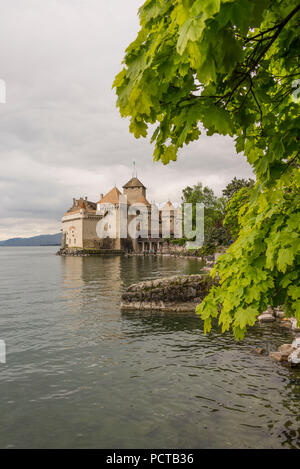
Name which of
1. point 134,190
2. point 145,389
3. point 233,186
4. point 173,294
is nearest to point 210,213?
point 233,186

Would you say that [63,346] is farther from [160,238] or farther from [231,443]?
[160,238]

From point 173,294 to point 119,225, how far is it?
86696 millimetres

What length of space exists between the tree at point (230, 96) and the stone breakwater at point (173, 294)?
52.6ft

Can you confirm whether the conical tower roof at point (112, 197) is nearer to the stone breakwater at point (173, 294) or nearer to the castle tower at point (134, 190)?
the castle tower at point (134, 190)

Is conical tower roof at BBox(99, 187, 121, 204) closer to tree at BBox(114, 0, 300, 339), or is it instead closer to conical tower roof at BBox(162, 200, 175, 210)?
conical tower roof at BBox(162, 200, 175, 210)

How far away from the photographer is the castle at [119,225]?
107 metres

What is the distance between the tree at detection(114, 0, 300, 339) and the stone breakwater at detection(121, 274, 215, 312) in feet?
52.6

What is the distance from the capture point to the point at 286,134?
3699 millimetres

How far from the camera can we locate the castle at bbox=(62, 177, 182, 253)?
107188 millimetres

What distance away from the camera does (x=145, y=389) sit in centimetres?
1007

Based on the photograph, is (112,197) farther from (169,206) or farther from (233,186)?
(233,186)

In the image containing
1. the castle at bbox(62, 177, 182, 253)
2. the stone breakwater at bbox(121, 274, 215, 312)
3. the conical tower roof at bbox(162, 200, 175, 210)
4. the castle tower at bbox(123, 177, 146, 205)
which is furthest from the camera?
the conical tower roof at bbox(162, 200, 175, 210)

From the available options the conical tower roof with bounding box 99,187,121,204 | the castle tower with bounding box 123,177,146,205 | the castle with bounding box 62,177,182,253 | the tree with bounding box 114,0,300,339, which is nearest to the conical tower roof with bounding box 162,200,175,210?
the castle with bounding box 62,177,182,253
